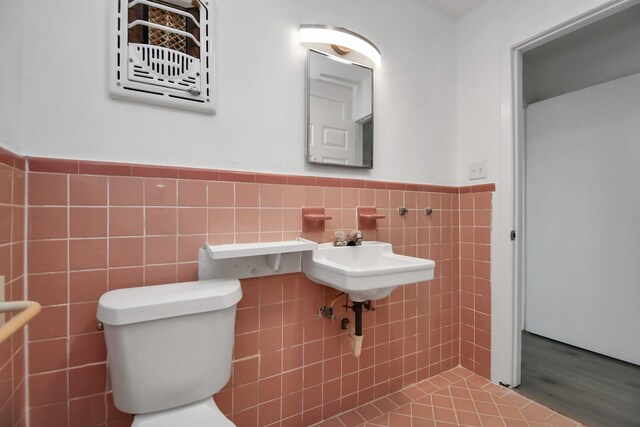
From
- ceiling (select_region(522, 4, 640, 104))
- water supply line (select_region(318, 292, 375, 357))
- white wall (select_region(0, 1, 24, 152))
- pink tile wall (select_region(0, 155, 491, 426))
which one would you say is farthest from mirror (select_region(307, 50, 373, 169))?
ceiling (select_region(522, 4, 640, 104))

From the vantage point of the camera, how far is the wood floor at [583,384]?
1372 millimetres

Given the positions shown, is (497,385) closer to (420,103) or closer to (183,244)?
(420,103)

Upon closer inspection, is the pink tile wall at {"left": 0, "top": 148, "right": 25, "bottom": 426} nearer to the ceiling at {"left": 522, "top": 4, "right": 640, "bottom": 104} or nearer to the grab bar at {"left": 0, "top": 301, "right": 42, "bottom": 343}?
the grab bar at {"left": 0, "top": 301, "right": 42, "bottom": 343}

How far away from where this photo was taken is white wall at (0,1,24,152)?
0.74 metres

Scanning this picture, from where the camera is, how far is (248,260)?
114cm

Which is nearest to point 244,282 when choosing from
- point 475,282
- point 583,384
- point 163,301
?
point 163,301

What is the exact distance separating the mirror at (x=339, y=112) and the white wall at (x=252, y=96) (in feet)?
0.17

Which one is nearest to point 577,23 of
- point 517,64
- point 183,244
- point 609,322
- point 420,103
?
point 517,64

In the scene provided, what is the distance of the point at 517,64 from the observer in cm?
160

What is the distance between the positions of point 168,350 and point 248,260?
1.35 feet

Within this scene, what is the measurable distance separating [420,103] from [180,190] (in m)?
1.44

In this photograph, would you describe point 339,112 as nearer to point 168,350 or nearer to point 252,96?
point 252,96

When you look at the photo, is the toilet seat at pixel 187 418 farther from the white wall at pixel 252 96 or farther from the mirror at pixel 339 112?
the mirror at pixel 339 112

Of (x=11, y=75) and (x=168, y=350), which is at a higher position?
(x=11, y=75)
